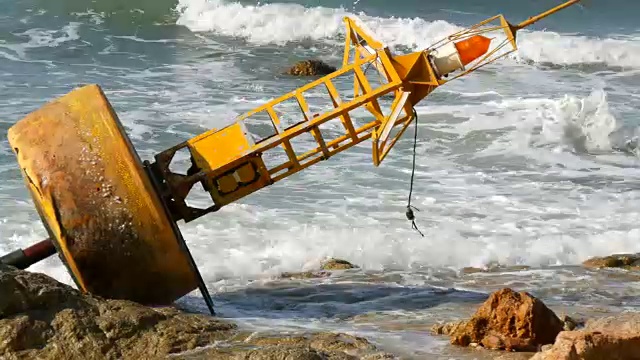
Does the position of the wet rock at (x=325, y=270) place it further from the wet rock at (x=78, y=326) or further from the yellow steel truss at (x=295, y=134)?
the wet rock at (x=78, y=326)

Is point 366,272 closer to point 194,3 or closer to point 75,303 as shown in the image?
point 75,303

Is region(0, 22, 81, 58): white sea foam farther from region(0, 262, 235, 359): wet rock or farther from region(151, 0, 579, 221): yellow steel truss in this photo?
region(0, 262, 235, 359): wet rock

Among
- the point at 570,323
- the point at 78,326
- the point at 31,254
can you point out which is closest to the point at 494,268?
the point at 570,323

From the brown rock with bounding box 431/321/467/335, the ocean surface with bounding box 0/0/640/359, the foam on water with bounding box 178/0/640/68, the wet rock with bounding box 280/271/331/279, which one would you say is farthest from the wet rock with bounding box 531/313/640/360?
the foam on water with bounding box 178/0/640/68

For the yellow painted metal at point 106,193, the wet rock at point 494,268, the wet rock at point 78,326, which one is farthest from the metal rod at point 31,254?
the wet rock at point 494,268

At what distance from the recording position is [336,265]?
899cm

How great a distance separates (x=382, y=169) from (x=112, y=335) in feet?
26.0

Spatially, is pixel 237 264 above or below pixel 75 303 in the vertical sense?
below

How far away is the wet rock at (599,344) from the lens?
4.41 metres

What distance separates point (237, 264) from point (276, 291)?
3.54ft

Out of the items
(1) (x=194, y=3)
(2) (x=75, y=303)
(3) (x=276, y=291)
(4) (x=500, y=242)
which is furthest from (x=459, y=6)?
(2) (x=75, y=303)

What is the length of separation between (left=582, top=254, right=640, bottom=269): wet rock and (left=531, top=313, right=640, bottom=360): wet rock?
427cm

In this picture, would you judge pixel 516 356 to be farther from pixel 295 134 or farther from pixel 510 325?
pixel 295 134

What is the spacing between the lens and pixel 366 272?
29.2 feet
